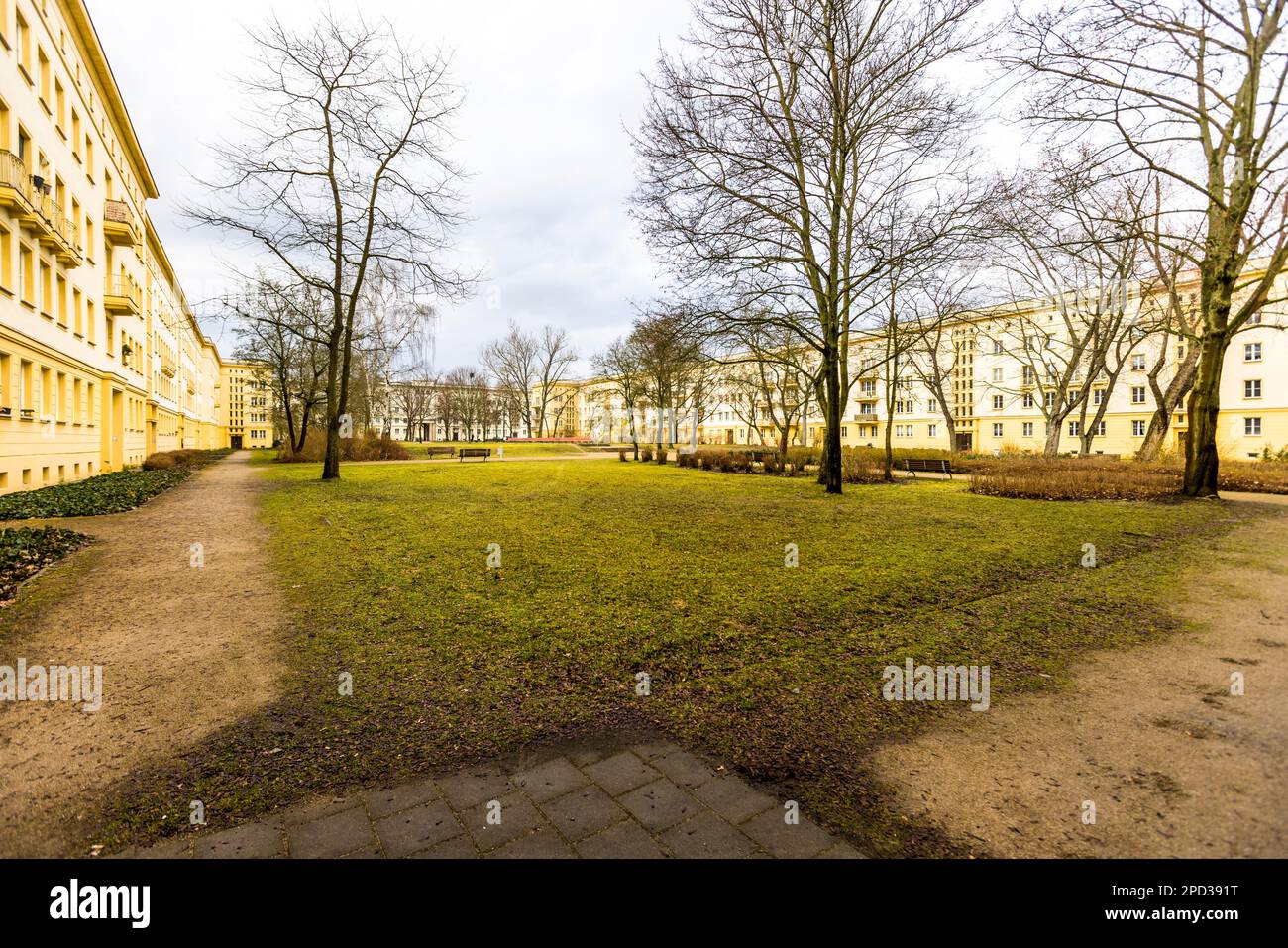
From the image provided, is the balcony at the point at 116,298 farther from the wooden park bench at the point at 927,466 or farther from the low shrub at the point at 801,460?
the wooden park bench at the point at 927,466

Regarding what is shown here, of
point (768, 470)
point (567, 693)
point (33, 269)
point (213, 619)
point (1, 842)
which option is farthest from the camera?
point (768, 470)

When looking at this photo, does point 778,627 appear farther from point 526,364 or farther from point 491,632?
point 526,364

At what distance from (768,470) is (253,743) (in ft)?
89.3

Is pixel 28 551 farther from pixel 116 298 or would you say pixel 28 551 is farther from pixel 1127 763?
pixel 116 298

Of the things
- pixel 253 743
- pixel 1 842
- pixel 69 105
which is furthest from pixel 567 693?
pixel 69 105

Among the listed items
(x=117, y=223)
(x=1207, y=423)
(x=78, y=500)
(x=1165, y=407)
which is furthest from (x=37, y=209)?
(x=1165, y=407)

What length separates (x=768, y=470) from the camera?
96.3 feet

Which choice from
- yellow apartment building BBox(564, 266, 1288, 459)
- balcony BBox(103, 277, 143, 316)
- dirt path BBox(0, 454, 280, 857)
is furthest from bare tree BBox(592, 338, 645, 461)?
dirt path BBox(0, 454, 280, 857)

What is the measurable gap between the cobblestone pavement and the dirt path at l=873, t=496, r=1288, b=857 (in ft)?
2.76

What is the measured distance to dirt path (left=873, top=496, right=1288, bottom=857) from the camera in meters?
2.67

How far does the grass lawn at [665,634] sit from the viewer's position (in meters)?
3.30

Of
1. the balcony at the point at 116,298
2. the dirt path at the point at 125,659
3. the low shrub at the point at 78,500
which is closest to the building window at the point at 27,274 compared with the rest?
the low shrub at the point at 78,500

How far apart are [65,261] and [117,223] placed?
Result: 8.25 metres

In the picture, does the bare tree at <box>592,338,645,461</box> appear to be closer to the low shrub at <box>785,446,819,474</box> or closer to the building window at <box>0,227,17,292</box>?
the low shrub at <box>785,446,819,474</box>
